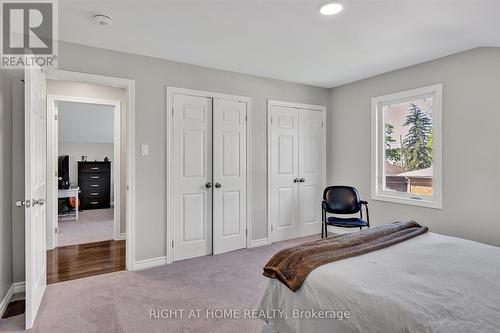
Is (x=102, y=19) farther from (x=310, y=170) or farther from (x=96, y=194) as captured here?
(x=96, y=194)

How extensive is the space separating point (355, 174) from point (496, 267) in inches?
108

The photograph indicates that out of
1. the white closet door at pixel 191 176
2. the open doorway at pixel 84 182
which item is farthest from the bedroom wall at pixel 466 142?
the open doorway at pixel 84 182

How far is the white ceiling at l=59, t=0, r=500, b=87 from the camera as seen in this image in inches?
87.4

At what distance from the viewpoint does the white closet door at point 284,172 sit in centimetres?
427

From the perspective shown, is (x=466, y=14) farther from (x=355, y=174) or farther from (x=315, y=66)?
(x=355, y=174)

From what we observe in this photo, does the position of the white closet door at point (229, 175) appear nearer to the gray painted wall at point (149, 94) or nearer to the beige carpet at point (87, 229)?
the gray painted wall at point (149, 94)

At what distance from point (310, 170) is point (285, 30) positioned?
2.47 metres

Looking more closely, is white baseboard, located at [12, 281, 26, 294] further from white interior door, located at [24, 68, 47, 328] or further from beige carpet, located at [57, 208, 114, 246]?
beige carpet, located at [57, 208, 114, 246]

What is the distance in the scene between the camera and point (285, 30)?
2.63 metres

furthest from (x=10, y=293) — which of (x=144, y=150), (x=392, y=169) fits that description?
(x=392, y=169)

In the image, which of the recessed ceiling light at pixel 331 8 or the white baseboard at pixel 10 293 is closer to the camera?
the recessed ceiling light at pixel 331 8

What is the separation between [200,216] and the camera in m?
3.66

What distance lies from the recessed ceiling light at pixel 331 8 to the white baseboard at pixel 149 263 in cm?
302

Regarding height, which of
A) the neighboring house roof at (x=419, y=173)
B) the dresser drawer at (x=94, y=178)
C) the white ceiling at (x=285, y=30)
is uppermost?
the white ceiling at (x=285, y=30)
